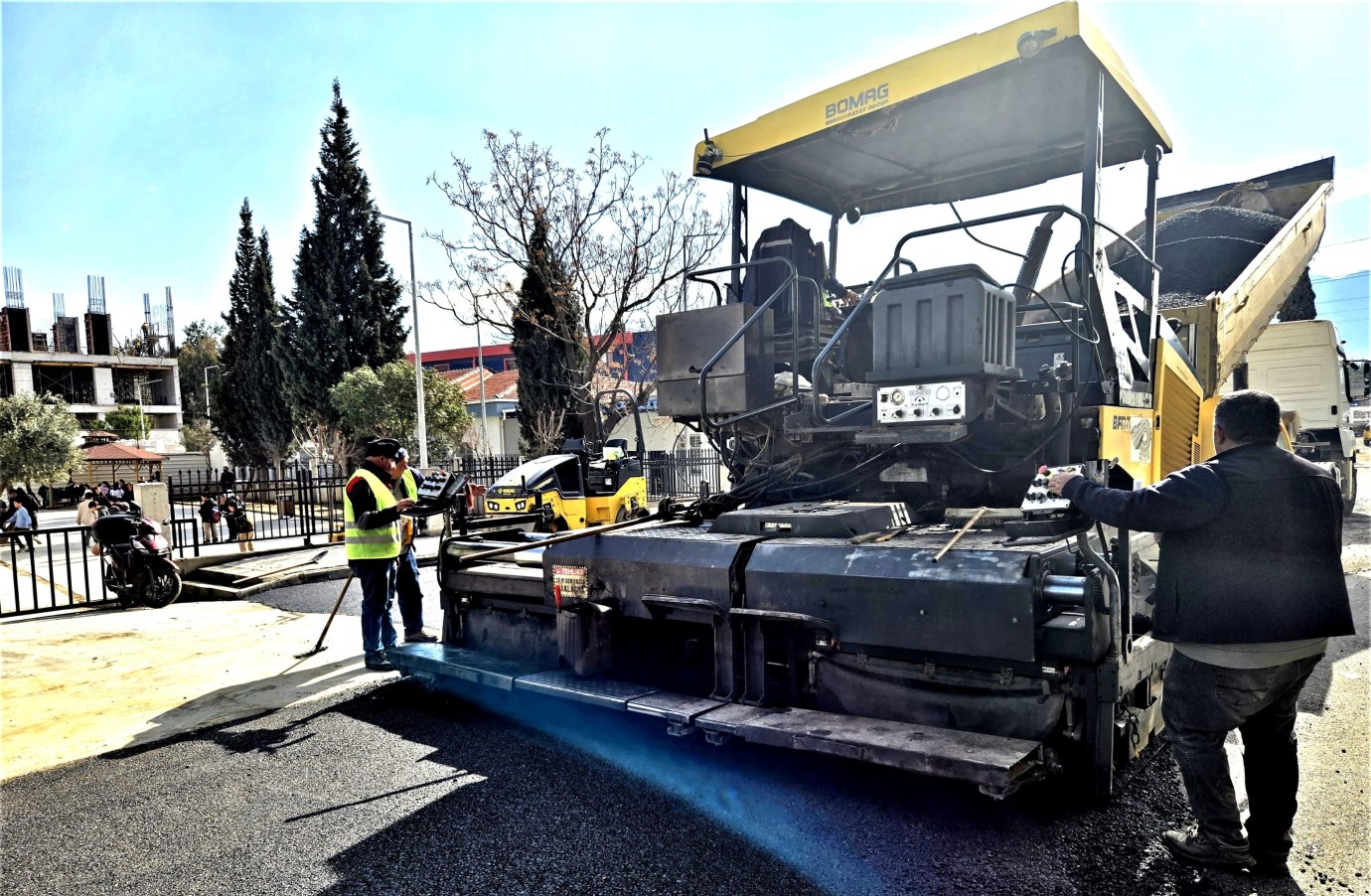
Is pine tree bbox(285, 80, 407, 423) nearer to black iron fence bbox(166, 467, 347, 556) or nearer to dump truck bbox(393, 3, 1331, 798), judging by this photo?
black iron fence bbox(166, 467, 347, 556)

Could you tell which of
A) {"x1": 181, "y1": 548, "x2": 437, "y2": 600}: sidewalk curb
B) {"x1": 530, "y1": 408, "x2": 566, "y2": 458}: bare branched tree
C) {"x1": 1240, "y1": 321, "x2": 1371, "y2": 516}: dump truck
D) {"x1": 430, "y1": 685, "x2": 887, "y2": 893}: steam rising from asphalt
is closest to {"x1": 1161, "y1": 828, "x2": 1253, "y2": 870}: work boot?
{"x1": 430, "y1": 685, "x2": 887, "y2": 893}: steam rising from asphalt

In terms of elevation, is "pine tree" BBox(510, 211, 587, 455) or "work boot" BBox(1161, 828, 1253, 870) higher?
"pine tree" BBox(510, 211, 587, 455)

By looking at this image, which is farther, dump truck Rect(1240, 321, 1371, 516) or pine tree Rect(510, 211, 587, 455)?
pine tree Rect(510, 211, 587, 455)

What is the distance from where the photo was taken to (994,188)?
5.26 metres

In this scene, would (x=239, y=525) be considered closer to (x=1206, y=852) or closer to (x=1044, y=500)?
(x=1044, y=500)

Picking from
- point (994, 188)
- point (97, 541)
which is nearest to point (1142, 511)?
point (994, 188)

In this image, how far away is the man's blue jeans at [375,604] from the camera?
18.4 ft

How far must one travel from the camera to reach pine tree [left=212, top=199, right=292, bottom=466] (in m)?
34.2

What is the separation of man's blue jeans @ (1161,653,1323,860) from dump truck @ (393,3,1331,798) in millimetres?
234

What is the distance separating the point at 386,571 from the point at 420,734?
1724mm

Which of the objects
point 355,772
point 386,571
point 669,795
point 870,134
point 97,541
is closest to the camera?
point 669,795

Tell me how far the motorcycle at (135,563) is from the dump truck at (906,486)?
5.02 meters

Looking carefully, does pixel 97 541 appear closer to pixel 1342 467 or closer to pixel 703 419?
pixel 703 419

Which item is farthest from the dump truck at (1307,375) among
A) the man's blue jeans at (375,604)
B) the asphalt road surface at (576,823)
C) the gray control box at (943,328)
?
the man's blue jeans at (375,604)
